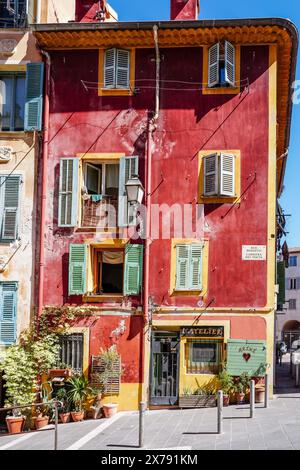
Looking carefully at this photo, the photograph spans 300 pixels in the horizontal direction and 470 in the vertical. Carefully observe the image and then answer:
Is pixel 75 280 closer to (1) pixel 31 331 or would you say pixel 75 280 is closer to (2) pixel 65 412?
(1) pixel 31 331

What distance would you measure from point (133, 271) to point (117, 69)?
5.77 m

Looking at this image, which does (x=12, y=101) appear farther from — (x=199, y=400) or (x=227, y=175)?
(x=199, y=400)

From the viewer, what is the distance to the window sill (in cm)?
1831

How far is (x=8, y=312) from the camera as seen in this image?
17.9 meters

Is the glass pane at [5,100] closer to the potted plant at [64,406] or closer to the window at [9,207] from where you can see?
the window at [9,207]

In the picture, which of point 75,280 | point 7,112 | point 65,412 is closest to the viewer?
point 65,412

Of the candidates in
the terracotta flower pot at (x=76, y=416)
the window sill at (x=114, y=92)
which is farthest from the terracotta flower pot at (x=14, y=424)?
the window sill at (x=114, y=92)

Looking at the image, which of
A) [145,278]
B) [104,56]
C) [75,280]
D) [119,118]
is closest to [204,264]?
[145,278]

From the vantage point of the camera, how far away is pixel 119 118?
18312 mm

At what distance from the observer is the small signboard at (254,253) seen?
17375 mm

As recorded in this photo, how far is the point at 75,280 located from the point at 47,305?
109 centimetres

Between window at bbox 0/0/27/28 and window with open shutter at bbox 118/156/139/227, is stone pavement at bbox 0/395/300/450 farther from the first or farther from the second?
window at bbox 0/0/27/28

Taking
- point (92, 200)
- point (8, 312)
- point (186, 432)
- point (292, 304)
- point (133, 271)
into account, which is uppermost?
point (92, 200)

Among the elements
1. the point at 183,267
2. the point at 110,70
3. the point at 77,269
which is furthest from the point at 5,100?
the point at 183,267
